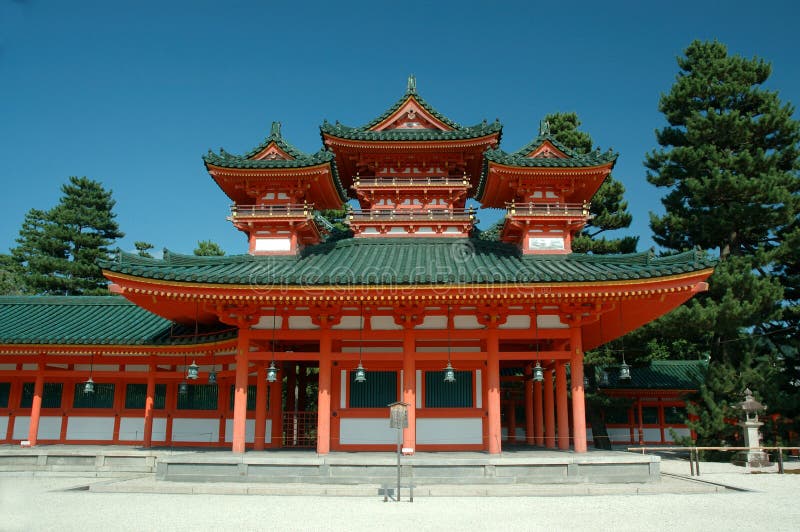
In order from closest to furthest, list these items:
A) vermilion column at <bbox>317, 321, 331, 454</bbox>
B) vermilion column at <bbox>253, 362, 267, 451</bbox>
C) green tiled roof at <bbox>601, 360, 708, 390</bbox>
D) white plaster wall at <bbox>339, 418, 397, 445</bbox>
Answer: vermilion column at <bbox>317, 321, 331, 454</bbox> < white plaster wall at <bbox>339, 418, 397, 445</bbox> < vermilion column at <bbox>253, 362, 267, 451</bbox> < green tiled roof at <bbox>601, 360, 708, 390</bbox>

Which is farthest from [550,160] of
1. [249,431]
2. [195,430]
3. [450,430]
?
[195,430]

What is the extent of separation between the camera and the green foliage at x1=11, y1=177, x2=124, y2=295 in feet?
148

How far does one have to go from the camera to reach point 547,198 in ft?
66.3

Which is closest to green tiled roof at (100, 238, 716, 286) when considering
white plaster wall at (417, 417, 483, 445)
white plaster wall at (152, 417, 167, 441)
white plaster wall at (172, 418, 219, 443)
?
white plaster wall at (417, 417, 483, 445)

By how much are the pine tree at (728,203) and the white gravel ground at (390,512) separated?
1356cm

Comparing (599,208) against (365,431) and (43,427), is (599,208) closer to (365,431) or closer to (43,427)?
(365,431)

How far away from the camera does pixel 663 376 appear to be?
34594mm

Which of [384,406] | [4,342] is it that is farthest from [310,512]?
[4,342]

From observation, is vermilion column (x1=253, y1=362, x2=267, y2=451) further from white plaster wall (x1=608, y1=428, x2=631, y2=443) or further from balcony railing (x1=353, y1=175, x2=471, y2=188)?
white plaster wall (x1=608, y1=428, x2=631, y2=443)

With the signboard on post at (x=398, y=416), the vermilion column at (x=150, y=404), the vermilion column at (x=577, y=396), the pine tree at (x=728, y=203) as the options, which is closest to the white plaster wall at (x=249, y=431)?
the vermilion column at (x=150, y=404)

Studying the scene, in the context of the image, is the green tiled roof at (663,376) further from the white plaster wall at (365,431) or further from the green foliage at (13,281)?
the green foliage at (13,281)

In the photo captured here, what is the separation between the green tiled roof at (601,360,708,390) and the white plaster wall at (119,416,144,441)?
25013 mm

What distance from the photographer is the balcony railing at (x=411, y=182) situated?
21.6 m

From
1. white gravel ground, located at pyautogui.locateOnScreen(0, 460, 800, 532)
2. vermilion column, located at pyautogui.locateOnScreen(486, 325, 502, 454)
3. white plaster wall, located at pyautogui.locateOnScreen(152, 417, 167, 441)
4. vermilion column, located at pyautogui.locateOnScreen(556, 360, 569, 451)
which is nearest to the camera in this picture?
white gravel ground, located at pyautogui.locateOnScreen(0, 460, 800, 532)
